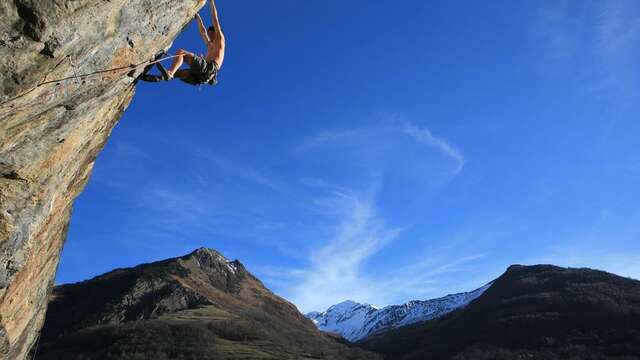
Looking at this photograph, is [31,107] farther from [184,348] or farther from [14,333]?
[184,348]

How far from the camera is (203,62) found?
14180 millimetres

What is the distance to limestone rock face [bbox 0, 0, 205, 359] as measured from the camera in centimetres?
910

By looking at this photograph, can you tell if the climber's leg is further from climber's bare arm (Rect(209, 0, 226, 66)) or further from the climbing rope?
climber's bare arm (Rect(209, 0, 226, 66))

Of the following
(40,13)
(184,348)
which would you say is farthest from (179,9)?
(184,348)

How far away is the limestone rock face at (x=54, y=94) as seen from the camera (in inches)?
358

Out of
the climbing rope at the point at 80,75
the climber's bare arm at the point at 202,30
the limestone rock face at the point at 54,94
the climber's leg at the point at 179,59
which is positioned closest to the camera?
the limestone rock face at the point at 54,94

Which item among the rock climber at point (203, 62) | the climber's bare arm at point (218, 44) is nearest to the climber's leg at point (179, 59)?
the rock climber at point (203, 62)

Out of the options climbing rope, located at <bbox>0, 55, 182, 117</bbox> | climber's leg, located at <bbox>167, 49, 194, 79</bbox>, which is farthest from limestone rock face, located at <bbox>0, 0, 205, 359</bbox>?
climber's leg, located at <bbox>167, 49, 194, 79</bbox>

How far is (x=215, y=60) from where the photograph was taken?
48.8ft

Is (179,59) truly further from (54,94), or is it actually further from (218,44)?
(54,94)

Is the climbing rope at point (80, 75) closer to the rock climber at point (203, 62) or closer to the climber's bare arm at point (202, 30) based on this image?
the rock climber at point (203, 62)

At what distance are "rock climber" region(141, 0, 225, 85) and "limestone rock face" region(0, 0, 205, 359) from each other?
1.93ft

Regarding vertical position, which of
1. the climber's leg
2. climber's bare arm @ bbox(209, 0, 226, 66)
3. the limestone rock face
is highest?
climber's bare arm @ bbox(209, 0, 226, 66)

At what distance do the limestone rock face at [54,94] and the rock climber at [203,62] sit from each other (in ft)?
1.93
